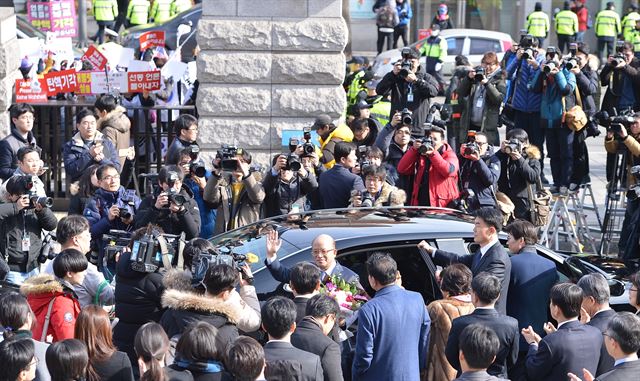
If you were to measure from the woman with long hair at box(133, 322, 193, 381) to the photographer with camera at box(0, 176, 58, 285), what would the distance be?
10.7 ft

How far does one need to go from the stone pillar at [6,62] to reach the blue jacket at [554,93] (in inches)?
246

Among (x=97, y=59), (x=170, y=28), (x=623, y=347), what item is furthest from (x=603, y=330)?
(x=170, y=28)

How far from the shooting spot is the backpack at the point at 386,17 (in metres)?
27.1

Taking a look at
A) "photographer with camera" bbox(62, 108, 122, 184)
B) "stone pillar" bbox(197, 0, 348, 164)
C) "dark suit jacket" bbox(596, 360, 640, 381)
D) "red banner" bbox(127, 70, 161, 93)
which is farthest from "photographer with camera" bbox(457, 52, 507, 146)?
"dark suit jacket" bbox(596, 360, 640, 381)

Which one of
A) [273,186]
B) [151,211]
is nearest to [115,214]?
[151,211]

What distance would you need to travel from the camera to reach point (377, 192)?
9977 mm

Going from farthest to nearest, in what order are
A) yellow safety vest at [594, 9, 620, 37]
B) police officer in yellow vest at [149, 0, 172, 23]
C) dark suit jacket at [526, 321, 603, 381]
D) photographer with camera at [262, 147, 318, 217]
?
1. yellow safety vest at [594, 9, 620, 37]
2. police officer in yellow vest at [149, 0, 172, 23]
3. photographer with camera at [262, 147, 318, 217]
4. dark suit jacket at [526, 321, 603, 381]

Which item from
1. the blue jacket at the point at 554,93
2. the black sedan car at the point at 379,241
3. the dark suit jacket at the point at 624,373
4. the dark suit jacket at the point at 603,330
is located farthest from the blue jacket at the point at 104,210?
the blue jacket at the point at 554,93

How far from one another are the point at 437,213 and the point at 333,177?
64.3 inches

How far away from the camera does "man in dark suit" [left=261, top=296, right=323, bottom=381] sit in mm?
6055

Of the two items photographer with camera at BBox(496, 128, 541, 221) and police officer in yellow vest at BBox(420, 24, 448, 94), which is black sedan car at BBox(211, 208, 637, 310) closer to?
photographer with camera at BBox(496, 128, 541, 221)

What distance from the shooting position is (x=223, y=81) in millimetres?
12344

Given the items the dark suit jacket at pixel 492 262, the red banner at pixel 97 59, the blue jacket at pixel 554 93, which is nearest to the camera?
the dark suit jacket at pixel 492 262

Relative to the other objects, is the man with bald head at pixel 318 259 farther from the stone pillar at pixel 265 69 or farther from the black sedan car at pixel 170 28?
the black sedan car at pixel 170 28
